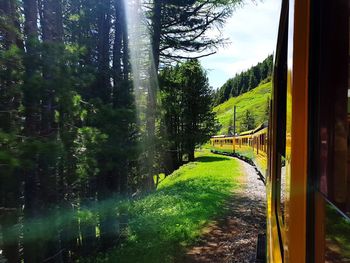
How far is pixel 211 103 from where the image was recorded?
38.1 meters

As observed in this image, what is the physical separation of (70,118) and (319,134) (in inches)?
222

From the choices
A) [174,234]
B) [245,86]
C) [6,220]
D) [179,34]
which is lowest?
[174,234]

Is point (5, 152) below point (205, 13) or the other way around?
below

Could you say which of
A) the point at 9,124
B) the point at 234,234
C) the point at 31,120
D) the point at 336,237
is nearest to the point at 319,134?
the point at 336,237

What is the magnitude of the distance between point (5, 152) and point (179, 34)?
1276 cm

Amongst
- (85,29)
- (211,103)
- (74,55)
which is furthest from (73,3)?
(211,103)

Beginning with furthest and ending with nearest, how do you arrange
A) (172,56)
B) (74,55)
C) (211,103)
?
(211,103) → (172,56) → (74,55)

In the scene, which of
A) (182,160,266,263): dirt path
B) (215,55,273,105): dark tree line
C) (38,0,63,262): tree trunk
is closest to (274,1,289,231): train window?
(38,0,63,262): tree trunk

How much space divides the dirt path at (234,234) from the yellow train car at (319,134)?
6587mm

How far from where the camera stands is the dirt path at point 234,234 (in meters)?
7.55

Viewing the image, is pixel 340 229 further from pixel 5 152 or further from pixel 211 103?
pixel 211 103

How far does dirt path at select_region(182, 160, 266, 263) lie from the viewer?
7547 millimetres

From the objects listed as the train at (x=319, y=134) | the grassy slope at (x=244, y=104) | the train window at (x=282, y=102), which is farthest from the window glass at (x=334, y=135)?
the grassy slope at (x=244, y=104)

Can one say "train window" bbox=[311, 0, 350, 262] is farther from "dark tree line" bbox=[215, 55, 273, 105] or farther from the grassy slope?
"dark tree line" bbox=[215, 55, 273, 105]
